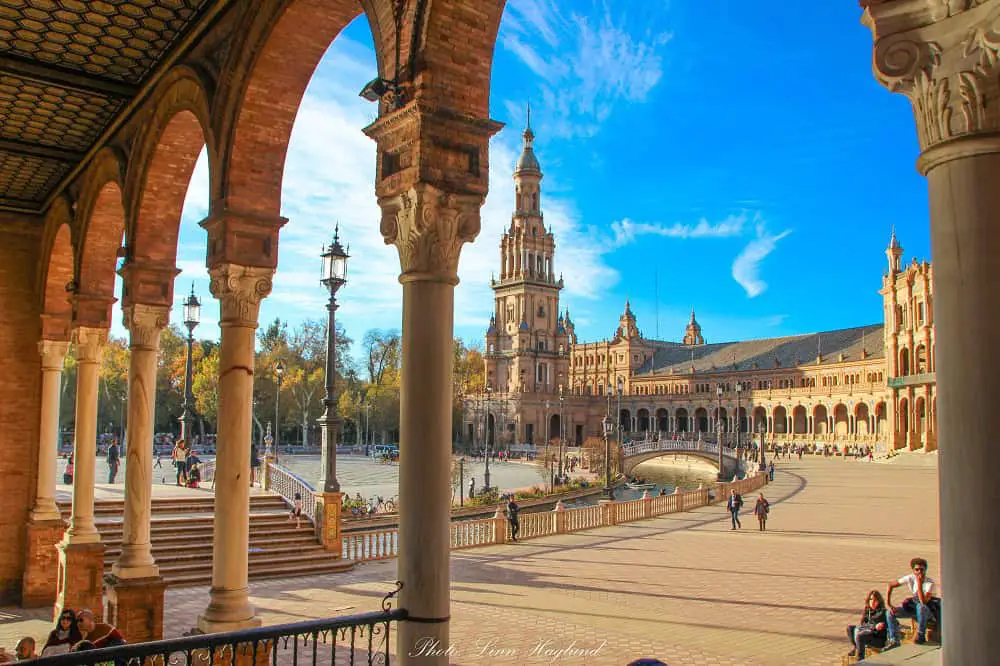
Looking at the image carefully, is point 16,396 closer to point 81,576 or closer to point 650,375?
point 81,576

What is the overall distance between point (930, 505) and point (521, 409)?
221ft

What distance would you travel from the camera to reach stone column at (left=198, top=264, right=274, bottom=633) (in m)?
6.92

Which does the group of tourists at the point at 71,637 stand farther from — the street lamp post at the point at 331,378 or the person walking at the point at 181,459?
the person walking at the point at 181,459

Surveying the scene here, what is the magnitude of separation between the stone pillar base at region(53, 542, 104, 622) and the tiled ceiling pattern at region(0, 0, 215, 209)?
223 inches

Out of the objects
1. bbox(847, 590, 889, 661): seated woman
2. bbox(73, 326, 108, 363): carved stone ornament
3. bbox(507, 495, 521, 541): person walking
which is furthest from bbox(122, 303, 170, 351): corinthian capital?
bbox(507, 495, 521, 541): person walking

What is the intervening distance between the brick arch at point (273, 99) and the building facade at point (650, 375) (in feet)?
218

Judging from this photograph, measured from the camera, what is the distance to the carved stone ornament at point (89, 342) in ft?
38.1

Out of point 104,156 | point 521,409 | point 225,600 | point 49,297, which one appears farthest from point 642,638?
point 521,409

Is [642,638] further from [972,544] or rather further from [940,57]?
[940,57]

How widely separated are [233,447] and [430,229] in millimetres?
3345

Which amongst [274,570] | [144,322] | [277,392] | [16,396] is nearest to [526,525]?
[274,570]

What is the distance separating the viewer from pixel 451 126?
201 inches

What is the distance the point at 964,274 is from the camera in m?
2.67

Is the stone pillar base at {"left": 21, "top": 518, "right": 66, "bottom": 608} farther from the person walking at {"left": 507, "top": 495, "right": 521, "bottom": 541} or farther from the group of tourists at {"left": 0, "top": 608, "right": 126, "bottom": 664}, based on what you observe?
the person walking at {"left": 507, "top": 495, "right": 521, "bottom": 541}
